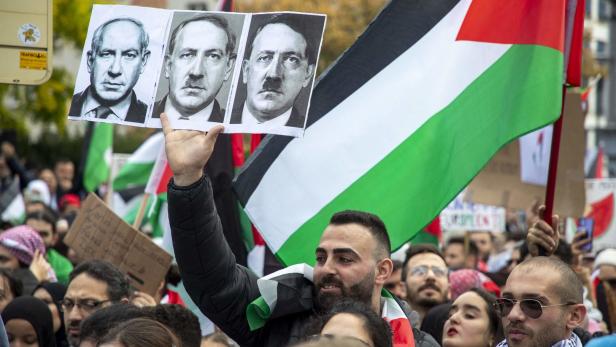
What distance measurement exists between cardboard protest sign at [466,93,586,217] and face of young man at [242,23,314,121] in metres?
3.85

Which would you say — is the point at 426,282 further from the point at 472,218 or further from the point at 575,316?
the point at 472,218

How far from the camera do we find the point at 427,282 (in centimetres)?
784

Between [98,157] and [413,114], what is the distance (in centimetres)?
1121

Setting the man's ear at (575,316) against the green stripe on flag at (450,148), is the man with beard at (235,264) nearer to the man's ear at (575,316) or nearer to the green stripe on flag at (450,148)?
the man's ear at (575,316)

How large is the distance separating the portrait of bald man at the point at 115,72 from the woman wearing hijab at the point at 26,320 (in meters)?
1.98

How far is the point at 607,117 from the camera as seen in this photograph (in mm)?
67375

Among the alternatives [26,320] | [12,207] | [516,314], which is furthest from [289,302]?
[12,207]

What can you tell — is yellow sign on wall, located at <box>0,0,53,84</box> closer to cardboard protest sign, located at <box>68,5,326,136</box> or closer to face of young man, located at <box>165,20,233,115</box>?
cardboard protest sign, located at <box>68,5,326,136</box>

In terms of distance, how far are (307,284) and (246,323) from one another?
286 mm

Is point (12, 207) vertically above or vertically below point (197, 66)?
below

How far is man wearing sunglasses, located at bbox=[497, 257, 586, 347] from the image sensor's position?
4781 millimetres

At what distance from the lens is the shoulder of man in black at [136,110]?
487 centimetres

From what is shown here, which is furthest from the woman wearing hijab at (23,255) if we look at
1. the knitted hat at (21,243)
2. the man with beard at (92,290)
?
the man with beard at (92,290)

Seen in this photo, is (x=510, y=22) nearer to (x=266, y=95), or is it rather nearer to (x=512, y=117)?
(x=512, y=117)
